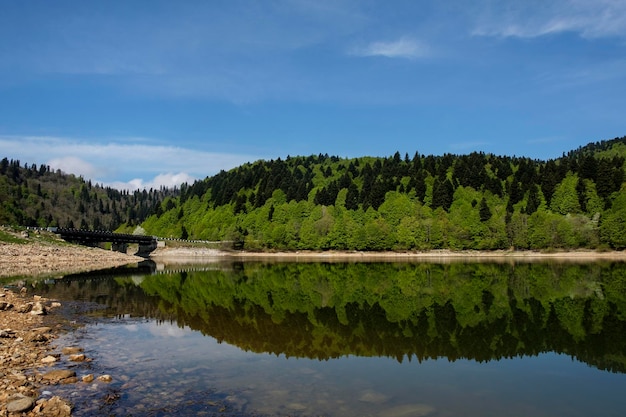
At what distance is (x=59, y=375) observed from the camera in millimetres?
15094

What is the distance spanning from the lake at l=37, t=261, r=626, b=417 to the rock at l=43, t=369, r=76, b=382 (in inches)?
36.8

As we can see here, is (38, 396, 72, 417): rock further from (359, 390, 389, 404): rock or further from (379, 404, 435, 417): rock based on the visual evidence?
(379, 404, 435, 417): rock

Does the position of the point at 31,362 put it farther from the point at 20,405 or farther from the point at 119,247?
the point at 119,247

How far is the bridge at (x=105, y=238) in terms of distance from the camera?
113 m

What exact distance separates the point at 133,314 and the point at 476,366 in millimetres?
22393

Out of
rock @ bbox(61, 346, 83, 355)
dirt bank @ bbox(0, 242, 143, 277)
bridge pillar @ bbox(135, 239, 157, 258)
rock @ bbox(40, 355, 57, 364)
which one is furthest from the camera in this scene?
bridge pillar @ bbox(135, 239, 157, 258)

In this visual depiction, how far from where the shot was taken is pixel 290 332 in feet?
78.9

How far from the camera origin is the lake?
13.4 meters

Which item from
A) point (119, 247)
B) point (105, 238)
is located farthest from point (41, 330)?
point (119, 247)

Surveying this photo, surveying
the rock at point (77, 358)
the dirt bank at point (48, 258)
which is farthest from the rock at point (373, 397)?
the dirt bank at point (48, 258)

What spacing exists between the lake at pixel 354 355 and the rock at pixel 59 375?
0.93 meters

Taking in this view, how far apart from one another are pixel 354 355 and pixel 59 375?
1109 centimetres

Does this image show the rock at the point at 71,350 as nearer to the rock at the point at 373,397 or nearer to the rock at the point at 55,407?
the rock at the point at 55,407

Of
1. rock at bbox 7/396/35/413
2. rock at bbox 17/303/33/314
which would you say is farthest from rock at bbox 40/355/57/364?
rock at bbox 17/303/33/314
